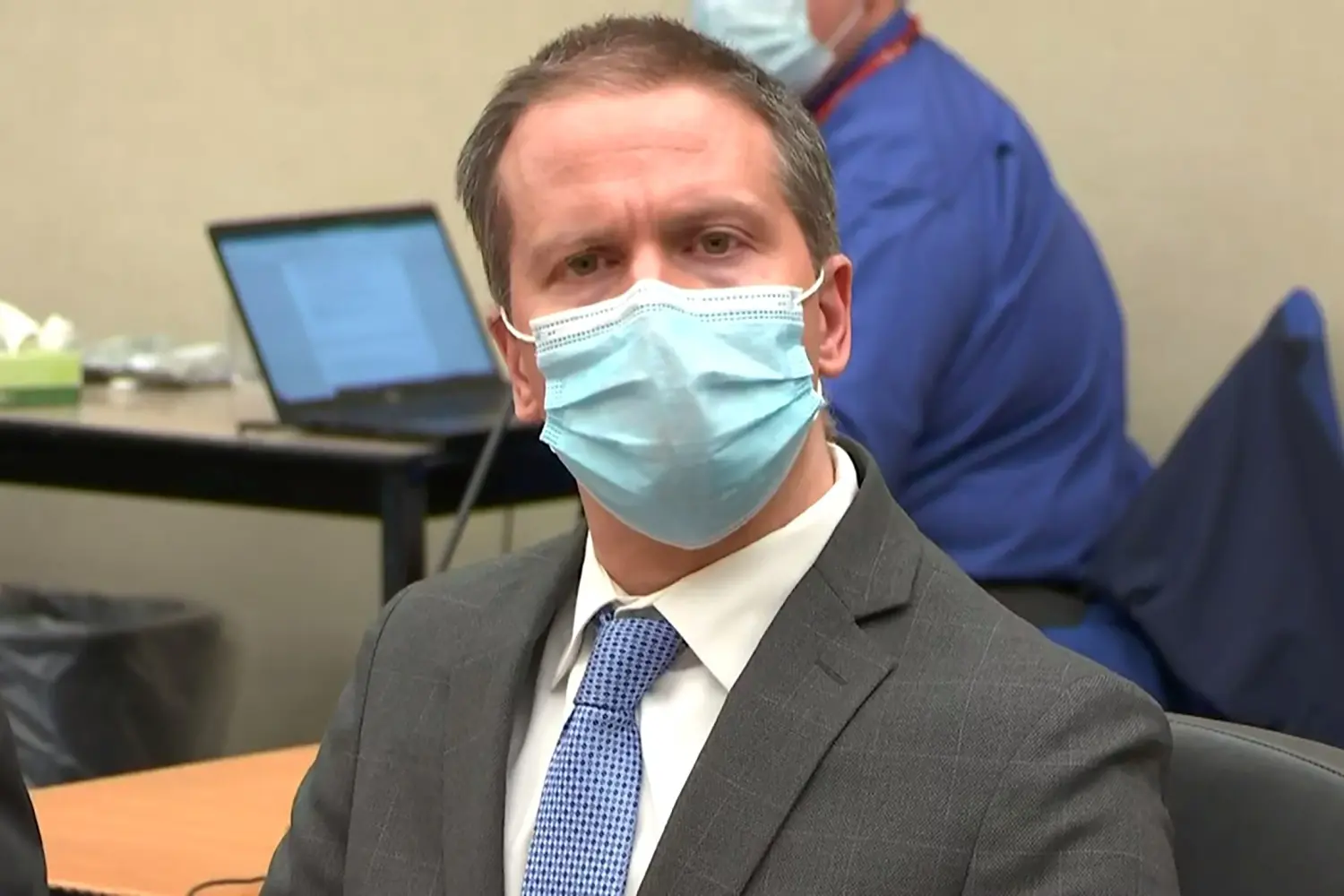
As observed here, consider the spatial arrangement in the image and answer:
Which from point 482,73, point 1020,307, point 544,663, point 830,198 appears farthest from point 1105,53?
point 544,663

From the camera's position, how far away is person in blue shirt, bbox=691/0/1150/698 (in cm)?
224

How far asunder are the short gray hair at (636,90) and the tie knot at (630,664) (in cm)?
26

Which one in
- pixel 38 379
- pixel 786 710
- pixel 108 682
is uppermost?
pixel 786 710

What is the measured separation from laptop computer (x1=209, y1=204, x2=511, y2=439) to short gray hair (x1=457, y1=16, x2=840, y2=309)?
4.01ft

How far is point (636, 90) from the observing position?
49.4 inches

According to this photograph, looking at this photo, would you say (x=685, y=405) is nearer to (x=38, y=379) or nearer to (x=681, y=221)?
(x=681, y=221)

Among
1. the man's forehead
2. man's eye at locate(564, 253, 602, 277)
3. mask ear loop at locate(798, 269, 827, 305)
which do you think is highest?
the man's forehead

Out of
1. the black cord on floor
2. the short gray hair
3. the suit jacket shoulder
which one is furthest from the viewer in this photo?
the black cord on floor

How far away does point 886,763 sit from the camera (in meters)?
1.11

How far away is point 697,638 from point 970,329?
119cm

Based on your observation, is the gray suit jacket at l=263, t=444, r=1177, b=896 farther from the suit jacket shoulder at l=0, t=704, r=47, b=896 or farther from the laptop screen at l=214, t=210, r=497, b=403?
the laptop screen at l=214, t=210, r=497, b=403

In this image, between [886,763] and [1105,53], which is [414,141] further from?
[886,763]

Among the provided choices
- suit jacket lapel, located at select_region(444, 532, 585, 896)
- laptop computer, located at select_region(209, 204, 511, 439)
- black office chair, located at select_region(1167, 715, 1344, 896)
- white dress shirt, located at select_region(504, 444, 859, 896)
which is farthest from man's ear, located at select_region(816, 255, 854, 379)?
laptop computer, located at select_region(209, 204, 511, 439)

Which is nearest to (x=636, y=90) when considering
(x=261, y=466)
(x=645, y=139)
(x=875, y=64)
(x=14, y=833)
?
(x=645, y=139)
